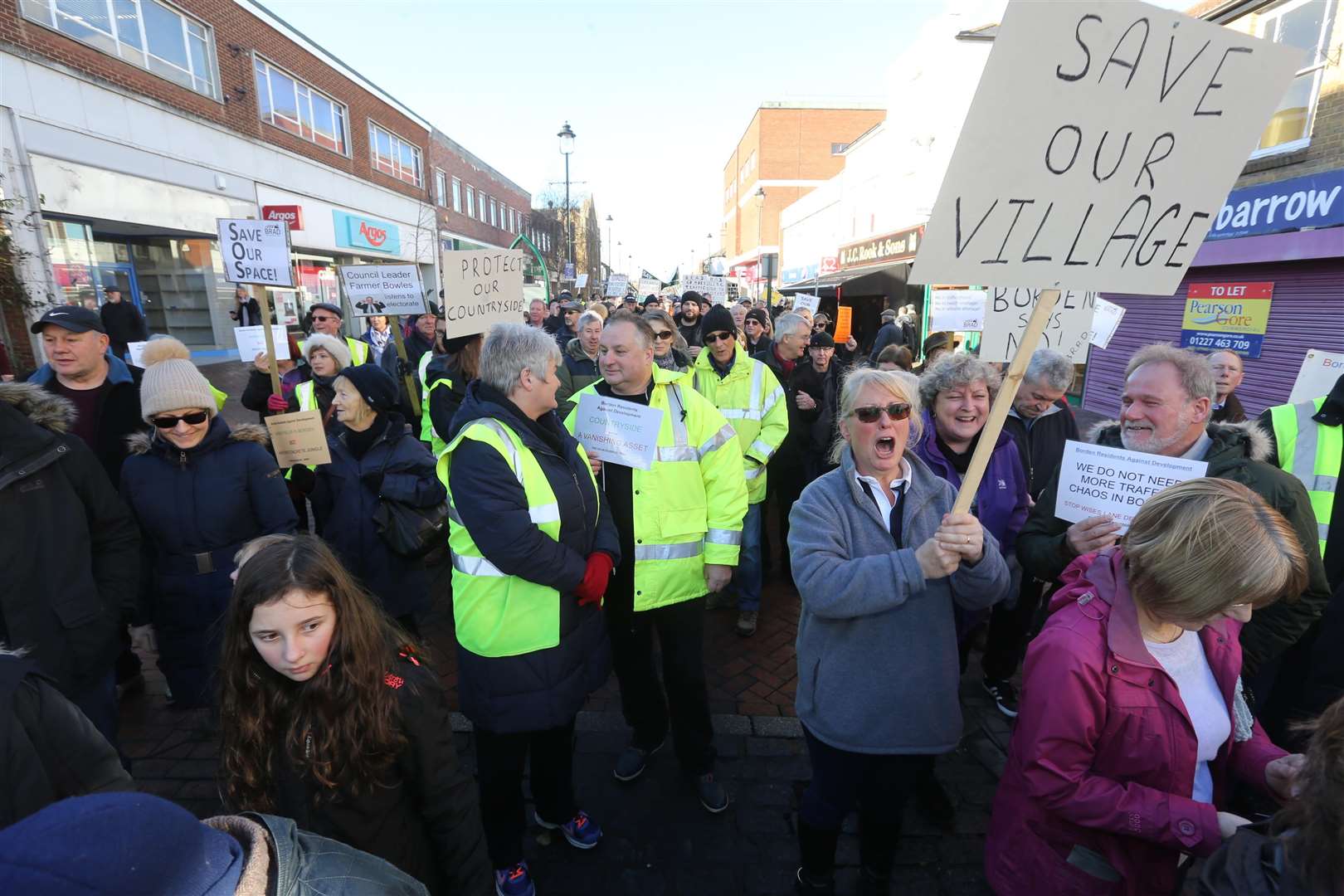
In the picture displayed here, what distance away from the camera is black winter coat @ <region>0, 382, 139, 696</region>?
2.25 metres

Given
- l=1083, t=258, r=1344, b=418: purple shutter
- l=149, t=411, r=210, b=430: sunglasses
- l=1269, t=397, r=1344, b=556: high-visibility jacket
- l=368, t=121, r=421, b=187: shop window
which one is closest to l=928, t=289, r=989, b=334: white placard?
l=1083, t=258, r=1344, b=418: purple shutter

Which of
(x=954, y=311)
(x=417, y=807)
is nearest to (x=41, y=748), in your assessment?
(x=417, y=807)

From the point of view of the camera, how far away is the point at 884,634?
6.72 ft

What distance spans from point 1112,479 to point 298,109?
22113 mm

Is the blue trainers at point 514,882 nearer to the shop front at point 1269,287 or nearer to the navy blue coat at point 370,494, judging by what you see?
the navy blue coat at point 370,494

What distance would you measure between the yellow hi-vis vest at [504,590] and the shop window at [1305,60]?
11.5 meters

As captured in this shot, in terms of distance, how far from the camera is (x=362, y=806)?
1.71 metres

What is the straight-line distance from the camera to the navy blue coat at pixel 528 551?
7.04 ft

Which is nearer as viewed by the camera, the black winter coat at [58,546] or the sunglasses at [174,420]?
the black winter coat at [58,546]

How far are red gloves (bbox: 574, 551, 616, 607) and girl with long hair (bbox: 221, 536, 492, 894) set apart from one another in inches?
26.6

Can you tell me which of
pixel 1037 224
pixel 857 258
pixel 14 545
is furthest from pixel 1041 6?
pixel 857 258

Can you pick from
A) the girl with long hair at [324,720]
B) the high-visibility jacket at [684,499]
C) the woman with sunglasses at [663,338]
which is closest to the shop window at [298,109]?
the woman with sunglasses at [663,338]

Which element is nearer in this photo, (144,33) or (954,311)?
(954,311)

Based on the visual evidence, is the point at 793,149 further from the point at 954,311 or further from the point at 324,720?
the point at 324,720
